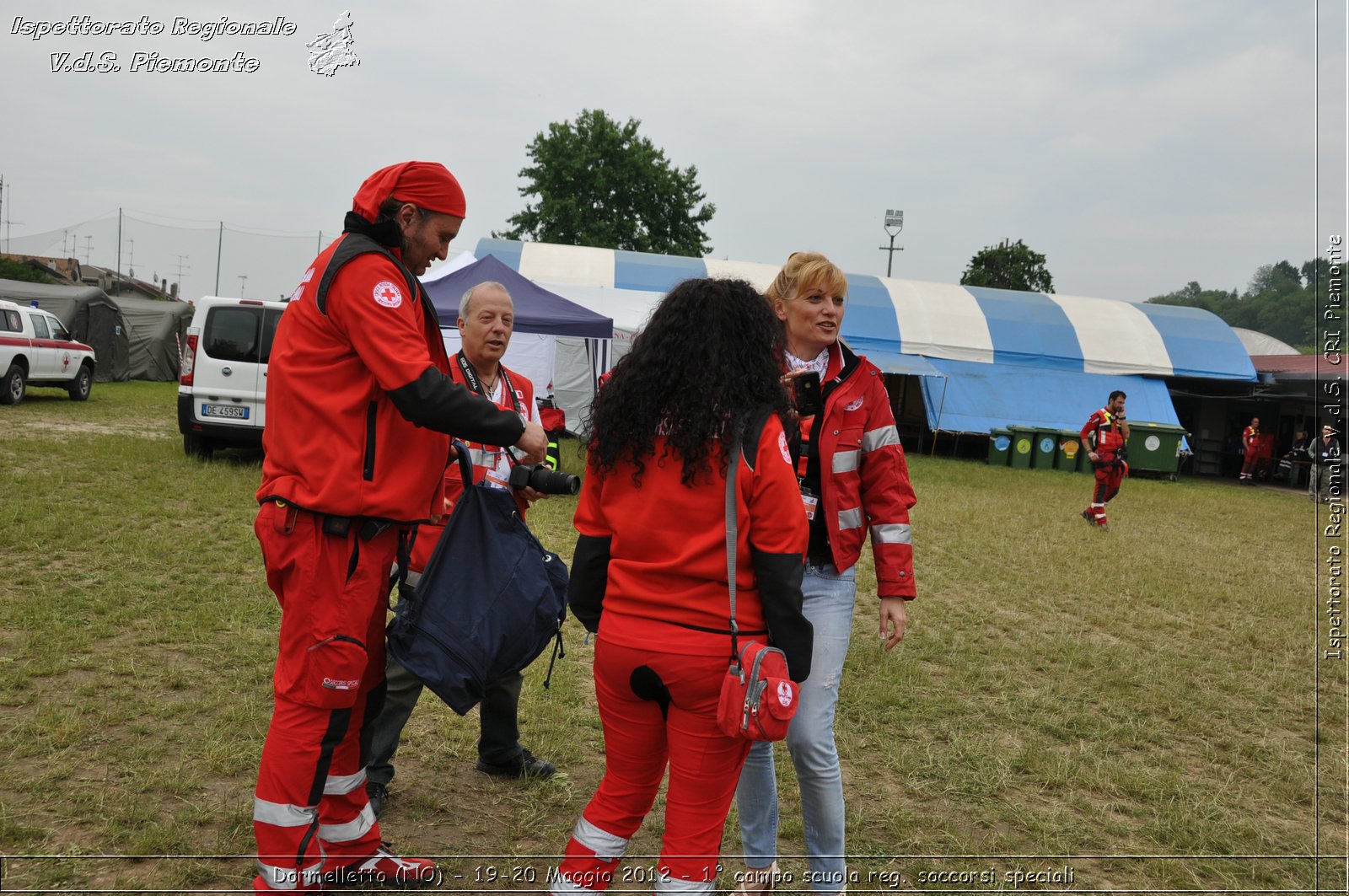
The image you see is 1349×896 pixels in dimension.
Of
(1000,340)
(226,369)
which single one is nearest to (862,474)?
(226,369)

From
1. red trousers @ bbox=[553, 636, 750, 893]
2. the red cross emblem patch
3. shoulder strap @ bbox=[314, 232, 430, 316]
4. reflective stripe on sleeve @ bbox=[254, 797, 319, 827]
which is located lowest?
reflective stripe on sleeve @ bbox=[254, 797, 319, 827]

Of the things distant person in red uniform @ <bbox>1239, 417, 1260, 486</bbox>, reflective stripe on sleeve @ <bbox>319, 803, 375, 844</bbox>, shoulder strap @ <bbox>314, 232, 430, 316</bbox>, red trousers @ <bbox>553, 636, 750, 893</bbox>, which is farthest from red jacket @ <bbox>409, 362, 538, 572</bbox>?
distant person in red uniform @ <bbox>1239, 417, 1260, 486</bbox>

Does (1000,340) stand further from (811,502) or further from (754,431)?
(754,431)

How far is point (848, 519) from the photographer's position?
9.29 feet

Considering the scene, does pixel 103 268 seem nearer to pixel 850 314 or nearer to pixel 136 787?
pixel 850 314

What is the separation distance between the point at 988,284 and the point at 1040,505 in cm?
4266

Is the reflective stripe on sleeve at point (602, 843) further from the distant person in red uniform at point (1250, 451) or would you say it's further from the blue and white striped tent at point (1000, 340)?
the distant person in red uniform at point (1250, 451)

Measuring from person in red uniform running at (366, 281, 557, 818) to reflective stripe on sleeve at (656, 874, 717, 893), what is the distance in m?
1.31

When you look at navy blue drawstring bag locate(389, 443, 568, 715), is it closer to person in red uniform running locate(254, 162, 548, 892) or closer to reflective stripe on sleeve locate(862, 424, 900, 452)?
person in red uniform running locate(254, 162, 548, 892)

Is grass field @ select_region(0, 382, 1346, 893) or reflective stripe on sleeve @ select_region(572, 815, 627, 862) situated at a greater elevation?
reflective stripe on sleeve @ select_region(572, 815, 627, 862)

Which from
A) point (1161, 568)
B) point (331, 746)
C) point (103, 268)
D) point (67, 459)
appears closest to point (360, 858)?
point (331, 746)

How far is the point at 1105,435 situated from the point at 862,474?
11172 millimetres

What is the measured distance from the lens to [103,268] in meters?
33.3

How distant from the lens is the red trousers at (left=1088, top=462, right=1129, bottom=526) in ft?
40.5
